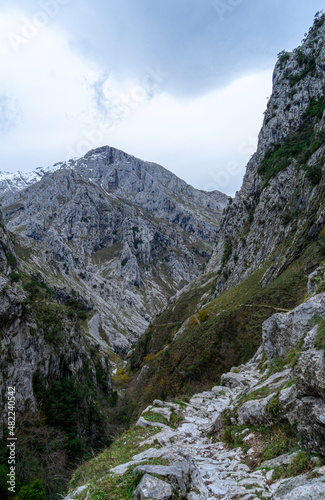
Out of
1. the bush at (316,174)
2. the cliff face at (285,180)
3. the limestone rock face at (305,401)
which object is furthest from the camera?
the bush at (316,174)

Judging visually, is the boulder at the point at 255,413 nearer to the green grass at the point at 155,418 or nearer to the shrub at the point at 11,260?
the green grass at the point at 155,418

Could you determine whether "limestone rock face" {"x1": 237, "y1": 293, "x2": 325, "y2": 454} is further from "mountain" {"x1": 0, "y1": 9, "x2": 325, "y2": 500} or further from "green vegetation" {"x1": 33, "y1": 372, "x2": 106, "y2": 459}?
"green vegetation" {"x1": 33, "y1": 372, "x2": 106, "y2": 459}

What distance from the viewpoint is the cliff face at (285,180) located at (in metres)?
58.9

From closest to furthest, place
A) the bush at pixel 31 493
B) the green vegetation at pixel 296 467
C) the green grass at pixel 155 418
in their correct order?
the green vegetation at pixel 296 467 < the green grass at pixel 155 418 < the bush at pixel 31 493

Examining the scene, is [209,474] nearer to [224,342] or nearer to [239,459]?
[239,459]

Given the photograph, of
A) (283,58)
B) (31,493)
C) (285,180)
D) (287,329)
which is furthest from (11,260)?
(283,58)

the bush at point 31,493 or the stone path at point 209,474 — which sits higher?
the stone path at point 209,474

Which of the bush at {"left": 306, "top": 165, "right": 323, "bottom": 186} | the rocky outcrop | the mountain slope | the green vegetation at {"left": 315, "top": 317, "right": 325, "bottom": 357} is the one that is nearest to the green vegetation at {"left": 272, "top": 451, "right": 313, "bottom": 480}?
the green vegetation at {"left": 315, "top": 317, "right": 325, "bottom": 357}

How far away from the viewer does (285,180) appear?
82062 millimetres

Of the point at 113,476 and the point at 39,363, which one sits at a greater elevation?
the point at 39,363

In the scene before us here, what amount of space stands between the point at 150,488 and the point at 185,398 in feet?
60.0

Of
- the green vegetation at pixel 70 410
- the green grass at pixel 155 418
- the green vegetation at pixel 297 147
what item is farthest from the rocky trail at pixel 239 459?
the green vegetation at pixel 297 147

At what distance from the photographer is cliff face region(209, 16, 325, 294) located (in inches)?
2319

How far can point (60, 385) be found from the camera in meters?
51.2
